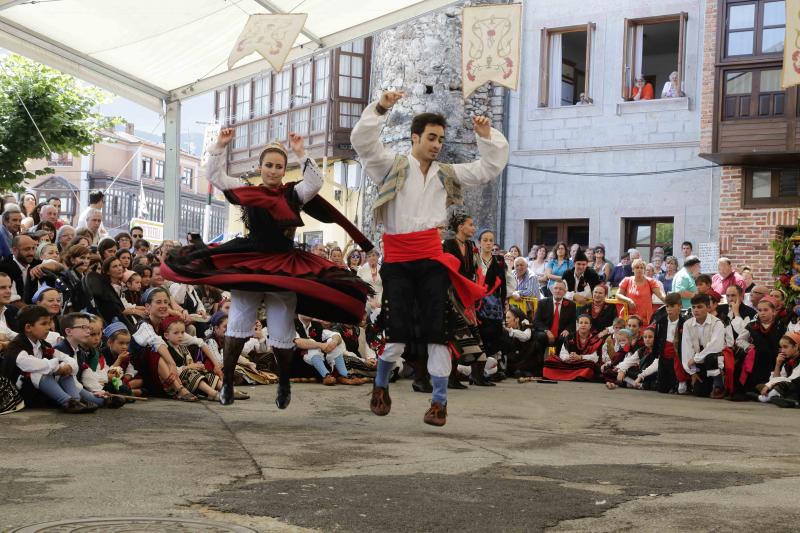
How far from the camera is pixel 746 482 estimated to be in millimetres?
4910

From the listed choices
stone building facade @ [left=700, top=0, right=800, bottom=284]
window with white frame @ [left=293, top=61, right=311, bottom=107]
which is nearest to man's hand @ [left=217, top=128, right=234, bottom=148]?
stone building facade @ [left=700, top=0, right=800, bottom=284]

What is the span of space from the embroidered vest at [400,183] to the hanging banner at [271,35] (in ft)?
19.6

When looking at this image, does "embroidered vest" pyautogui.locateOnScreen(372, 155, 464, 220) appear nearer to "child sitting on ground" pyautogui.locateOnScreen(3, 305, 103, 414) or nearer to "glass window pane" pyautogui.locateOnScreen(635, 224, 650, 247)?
"child sitting on ground" pyautogui.locateOnScreen(3, 305, 103, 414)

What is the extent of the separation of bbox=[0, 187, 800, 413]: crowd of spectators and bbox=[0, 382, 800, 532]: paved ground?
0.44 m

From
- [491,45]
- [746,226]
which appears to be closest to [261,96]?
[746,226]

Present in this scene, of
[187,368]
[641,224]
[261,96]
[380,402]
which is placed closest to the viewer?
[380,402]

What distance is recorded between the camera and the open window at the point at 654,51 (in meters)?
22.1

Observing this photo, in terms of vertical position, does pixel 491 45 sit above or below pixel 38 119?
above

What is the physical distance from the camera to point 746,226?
69.6 feet

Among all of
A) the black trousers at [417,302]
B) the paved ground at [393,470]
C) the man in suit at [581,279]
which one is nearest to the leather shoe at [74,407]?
the paved ground at [393,470]

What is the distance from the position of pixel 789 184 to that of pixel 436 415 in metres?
16.5

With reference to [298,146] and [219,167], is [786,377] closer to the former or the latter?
[298,146]

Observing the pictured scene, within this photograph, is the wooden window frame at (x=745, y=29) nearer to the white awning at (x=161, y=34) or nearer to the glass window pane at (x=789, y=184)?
the glass window pane at (x=789, y=184)

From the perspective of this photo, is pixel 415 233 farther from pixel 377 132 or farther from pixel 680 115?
pixel 680 115
